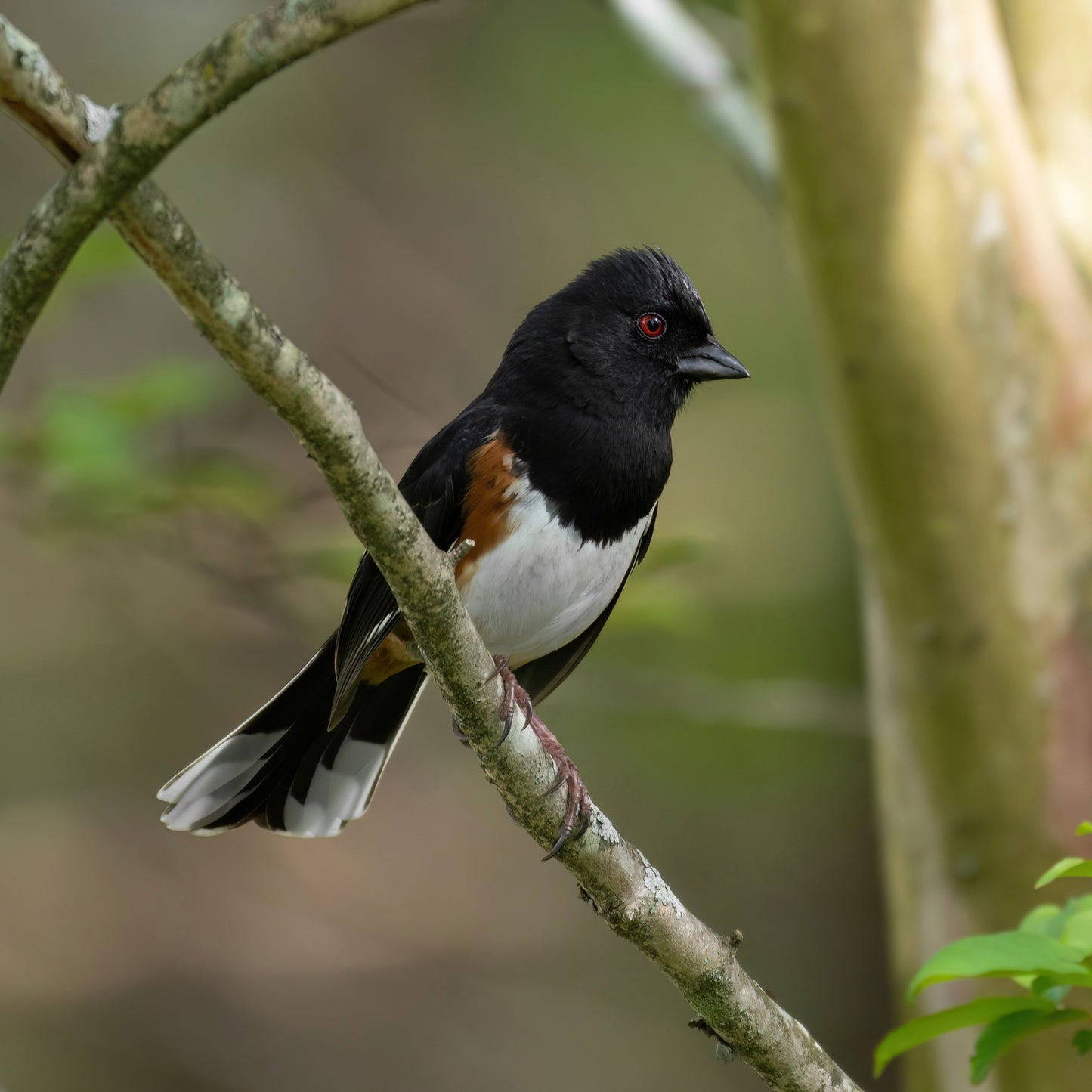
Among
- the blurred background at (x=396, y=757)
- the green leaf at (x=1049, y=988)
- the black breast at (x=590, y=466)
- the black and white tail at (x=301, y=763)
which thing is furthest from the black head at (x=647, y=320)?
the blurred background at (x=396, y=757)

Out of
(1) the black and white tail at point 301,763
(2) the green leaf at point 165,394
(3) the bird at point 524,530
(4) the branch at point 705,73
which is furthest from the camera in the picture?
(4) the branch at point 705,73

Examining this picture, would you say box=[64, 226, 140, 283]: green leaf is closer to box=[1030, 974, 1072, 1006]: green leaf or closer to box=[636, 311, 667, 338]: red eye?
box=[636, 311, 667, 338]: red eye

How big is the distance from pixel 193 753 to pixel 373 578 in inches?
152

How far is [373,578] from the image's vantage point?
2311 mm

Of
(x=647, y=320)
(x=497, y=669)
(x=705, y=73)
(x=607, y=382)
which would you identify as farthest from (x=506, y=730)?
(x=705, y=73)

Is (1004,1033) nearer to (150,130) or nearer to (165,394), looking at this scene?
(150,130)

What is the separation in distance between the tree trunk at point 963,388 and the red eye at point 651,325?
14.8 inches

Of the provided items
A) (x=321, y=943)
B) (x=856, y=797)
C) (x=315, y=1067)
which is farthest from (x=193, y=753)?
(x=856, y=797)

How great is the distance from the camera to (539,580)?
2.42 m

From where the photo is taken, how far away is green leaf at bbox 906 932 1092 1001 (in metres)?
1.19

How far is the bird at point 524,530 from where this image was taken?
2373 millimetres

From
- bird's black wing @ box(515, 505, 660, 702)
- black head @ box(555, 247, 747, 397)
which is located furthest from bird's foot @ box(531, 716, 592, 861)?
black head @ box(555, 247, 747, 397)

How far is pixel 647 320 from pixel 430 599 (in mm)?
1344

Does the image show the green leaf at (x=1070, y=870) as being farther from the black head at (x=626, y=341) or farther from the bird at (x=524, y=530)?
the black head at (x=626, y=341)
